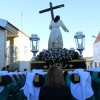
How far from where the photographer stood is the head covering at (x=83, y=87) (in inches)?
171

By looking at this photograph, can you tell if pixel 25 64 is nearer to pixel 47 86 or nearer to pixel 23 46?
pixel 23 46

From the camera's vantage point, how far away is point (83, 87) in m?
4.37

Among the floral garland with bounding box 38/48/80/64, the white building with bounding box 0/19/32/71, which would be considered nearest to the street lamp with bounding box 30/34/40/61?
the floral garland with bounding box 38/48/80/64

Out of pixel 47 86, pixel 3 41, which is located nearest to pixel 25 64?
pixel 3 41

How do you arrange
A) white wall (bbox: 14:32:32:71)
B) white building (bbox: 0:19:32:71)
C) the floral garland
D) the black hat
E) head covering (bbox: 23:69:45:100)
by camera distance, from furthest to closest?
white wall (bbox: 14:32:32:71), white building (bbox: 0:19:32:71), the floral garland, the black hat, head covering (bbox: 23:69:45:100)

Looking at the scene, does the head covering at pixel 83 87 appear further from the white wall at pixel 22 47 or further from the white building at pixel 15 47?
the white wall at pixel 22 47

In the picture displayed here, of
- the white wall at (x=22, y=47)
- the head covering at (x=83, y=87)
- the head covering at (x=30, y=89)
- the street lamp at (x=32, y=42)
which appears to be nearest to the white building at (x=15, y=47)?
the white wall at (x=22, y=47)

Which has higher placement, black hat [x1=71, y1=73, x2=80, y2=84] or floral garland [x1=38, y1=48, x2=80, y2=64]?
floral garland [x1=38, y1=48, x2=80, y2=64]

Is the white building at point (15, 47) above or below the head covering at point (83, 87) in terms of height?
above

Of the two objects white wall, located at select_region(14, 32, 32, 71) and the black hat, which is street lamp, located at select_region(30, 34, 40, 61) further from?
white wall, located at select_region(14, 32, 32, 71)

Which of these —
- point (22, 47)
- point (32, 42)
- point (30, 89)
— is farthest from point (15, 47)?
point (30, 89)

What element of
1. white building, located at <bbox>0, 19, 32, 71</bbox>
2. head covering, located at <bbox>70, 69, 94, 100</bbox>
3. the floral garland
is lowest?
head covering, located at <bbox>70, 69, 94, 100</bbox>

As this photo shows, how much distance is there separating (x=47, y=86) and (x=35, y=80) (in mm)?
1604

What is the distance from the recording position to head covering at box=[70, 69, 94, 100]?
14.3ft
